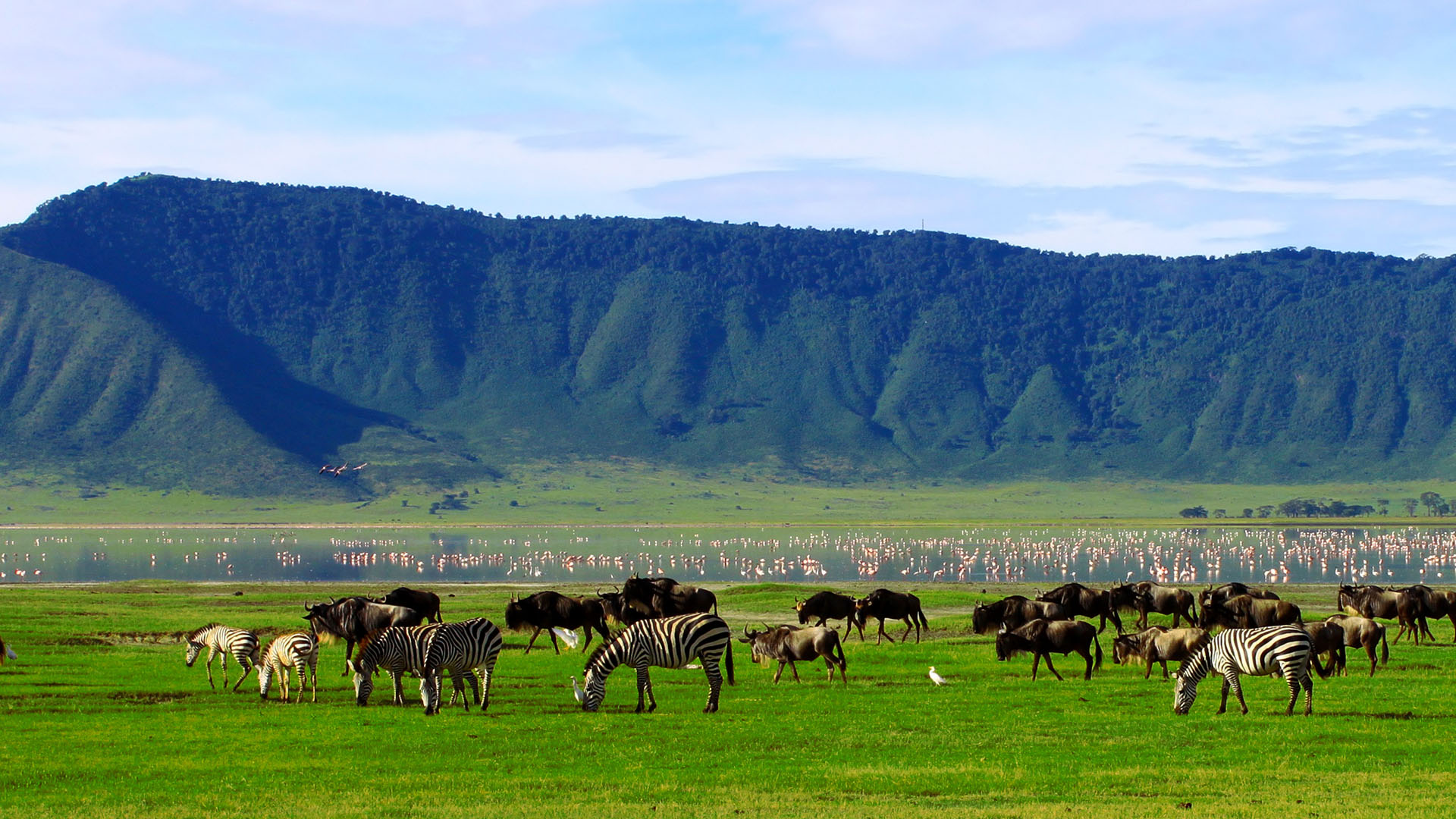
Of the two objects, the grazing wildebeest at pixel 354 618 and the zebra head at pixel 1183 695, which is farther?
the grazing wildebeest at pixel 354 618

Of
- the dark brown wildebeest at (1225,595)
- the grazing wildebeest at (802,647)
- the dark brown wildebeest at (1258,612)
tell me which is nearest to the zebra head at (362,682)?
the grazing wildebeest at (802,647)

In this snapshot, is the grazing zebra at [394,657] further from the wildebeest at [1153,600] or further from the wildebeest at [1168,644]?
the wildebeest at [1153,600]

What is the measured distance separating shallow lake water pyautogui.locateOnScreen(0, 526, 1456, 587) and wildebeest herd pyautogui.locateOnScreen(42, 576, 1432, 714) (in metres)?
37.1

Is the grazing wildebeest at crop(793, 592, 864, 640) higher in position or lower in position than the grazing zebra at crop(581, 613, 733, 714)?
lower

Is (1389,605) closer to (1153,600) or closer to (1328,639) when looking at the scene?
(1153,600)

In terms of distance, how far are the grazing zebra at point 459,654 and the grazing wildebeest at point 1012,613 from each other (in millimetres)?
12779

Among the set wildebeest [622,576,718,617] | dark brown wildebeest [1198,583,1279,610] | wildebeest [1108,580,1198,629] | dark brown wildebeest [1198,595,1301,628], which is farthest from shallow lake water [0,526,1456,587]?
dark brown wildebeest [1198,595,1301,628]

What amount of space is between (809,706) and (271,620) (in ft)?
84.2

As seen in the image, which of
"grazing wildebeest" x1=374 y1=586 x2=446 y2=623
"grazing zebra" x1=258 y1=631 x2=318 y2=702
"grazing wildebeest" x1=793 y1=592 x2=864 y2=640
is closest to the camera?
"grazing zebra" x1=258 y1=631 x2=318 y2=702

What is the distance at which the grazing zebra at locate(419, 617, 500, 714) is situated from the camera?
25.3 metres

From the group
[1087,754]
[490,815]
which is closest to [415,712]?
[490,815]

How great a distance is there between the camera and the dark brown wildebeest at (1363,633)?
3102 centimetres

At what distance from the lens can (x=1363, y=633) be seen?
3162 centimetres

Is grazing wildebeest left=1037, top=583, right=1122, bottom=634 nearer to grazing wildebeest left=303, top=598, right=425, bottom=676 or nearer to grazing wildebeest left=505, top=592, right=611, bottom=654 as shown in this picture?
grazing wildebeest left=505, top=592, right=611, bottom=654
